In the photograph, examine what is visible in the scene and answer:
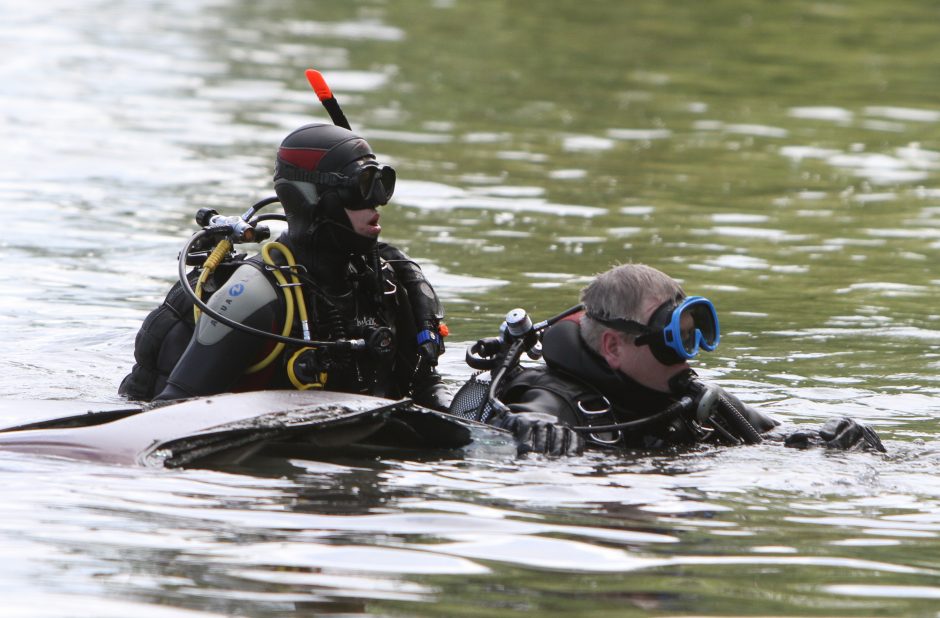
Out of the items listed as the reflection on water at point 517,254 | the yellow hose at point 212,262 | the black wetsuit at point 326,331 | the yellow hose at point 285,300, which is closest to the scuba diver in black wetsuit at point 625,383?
the reflection on water at point 517,254

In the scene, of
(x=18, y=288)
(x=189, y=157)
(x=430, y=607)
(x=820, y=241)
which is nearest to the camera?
(x=430, y=607)

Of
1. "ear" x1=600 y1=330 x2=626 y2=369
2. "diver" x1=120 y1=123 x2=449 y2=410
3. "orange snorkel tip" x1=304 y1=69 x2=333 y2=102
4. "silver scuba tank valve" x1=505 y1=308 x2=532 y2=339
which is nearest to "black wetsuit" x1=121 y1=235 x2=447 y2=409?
"diver" x1=120 y1=123 x2=449 y2=410

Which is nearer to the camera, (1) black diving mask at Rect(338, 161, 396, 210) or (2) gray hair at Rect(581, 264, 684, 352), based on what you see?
(2) gray hair at Rect(581, 264, 684, 352)

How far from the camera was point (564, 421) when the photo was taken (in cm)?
562

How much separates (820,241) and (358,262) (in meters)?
6.40

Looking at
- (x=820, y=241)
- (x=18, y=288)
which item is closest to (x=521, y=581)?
(x=18, y=288)

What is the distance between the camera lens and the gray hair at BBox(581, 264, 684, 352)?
5656 mm

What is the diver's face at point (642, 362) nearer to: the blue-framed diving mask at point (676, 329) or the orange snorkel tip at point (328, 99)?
the blue-framed diving mask at point (676, 329)

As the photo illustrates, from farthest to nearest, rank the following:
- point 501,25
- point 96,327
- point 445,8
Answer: point 445,8 → point 501,25 → point 96,327

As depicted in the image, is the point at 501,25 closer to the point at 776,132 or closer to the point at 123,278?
the point at 776,132

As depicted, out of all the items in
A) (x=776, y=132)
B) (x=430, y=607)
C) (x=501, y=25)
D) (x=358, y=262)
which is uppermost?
(x=501, y=25)

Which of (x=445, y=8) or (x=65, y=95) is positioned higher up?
(x=445, y=8)

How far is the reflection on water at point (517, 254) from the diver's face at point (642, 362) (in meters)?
0.30

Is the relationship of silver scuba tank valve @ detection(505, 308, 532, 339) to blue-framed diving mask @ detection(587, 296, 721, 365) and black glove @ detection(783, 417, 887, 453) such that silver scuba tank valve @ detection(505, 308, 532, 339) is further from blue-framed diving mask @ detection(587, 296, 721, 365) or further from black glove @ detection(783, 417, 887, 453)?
black glove @ detection(783, 417, 887, 453)
